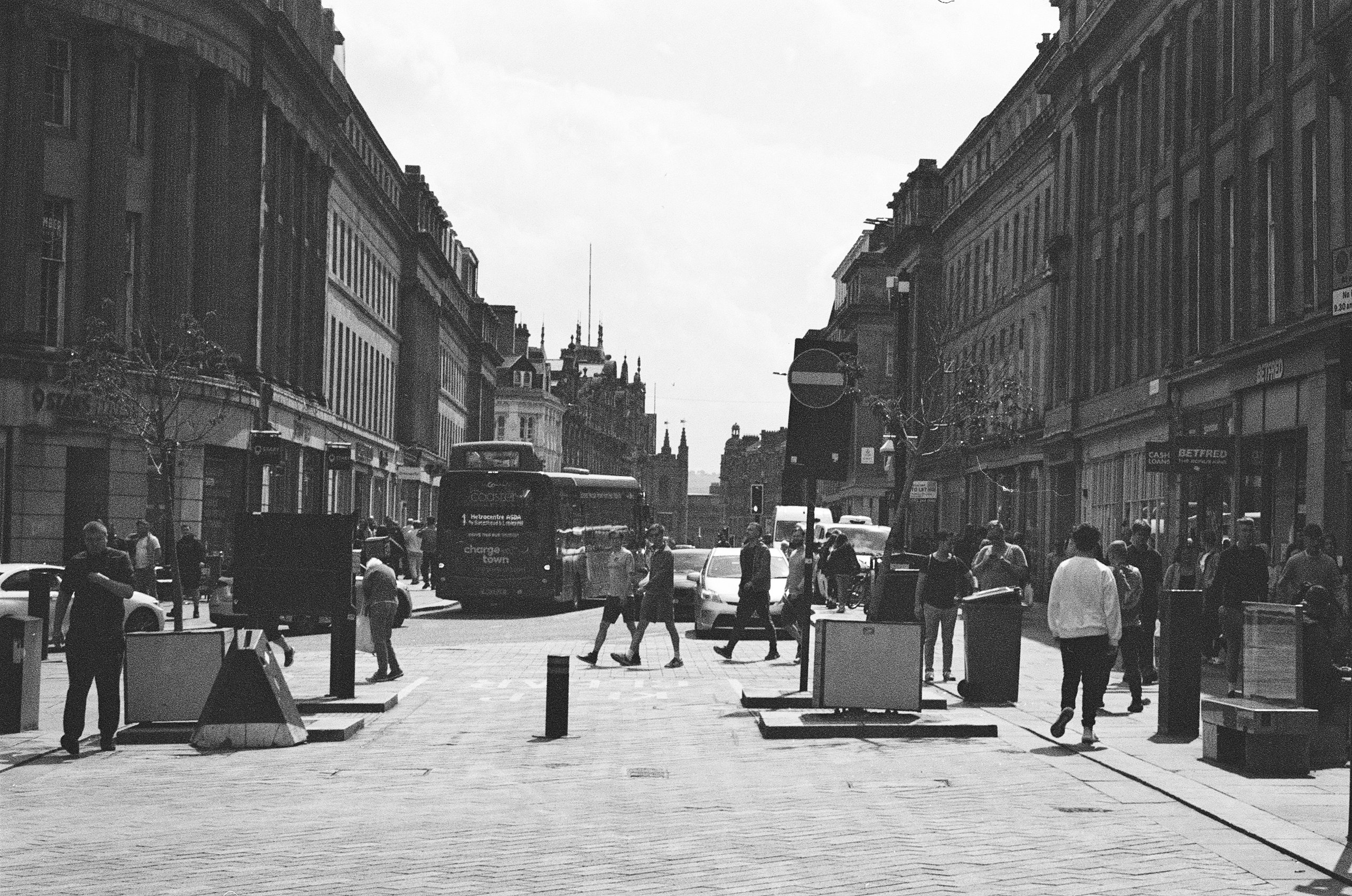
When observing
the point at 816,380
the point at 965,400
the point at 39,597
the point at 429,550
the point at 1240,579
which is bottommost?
the point at 39,597

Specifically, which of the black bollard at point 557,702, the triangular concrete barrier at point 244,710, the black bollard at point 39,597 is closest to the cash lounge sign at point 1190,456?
the black bollard at point 557,702

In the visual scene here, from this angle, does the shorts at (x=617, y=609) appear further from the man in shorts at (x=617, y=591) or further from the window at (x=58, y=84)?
the window at (x=58, y=84)

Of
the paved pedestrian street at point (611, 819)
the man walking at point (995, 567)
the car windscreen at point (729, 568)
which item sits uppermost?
the man walking at point (995, 567)

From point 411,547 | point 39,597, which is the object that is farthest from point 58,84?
point 39,597

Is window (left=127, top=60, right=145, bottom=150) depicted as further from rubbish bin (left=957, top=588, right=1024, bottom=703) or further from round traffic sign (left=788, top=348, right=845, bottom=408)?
rubbish bin (left=957, top=588, right=1024, bottom=703)

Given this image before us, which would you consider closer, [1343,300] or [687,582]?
[1343,300]

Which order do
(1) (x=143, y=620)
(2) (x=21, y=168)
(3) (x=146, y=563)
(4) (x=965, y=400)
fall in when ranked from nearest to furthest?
(1) (x=143, y=620)
(3) (x=146, y=563)
(2) (x=21, y=168)
(4) (x=965, y=400)

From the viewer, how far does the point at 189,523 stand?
41.3 meters

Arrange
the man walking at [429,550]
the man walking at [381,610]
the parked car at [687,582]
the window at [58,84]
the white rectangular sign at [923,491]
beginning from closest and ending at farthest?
the man walking at [381,610]
the parked car at [687,582]
the window at [58,84]
the man walking at [429,550]
the white rectangular sign at [923,491]

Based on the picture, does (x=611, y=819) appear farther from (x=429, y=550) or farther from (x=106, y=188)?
(x=429, y=550)

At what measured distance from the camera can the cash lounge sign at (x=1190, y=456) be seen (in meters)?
26.8

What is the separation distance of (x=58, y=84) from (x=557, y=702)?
1100 inches

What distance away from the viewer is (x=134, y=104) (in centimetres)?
4012

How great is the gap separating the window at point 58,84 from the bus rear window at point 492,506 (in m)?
11.7
